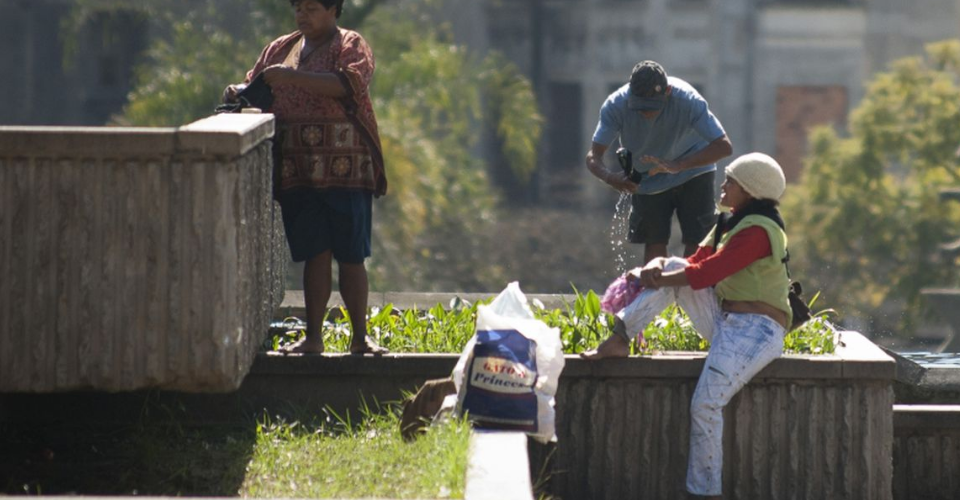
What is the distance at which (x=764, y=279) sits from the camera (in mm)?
7211

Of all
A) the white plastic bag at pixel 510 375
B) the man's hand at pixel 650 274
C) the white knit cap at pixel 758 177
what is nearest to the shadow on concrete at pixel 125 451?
the white plastic bag at pixel 510 375

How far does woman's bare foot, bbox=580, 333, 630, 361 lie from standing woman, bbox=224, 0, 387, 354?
0.91 m

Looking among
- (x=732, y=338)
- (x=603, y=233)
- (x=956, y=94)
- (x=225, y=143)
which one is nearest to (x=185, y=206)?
(x=225, y=143)

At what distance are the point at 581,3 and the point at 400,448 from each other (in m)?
31.9

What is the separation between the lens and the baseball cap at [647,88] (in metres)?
8.45

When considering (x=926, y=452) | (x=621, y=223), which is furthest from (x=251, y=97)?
(x=621, y=223)

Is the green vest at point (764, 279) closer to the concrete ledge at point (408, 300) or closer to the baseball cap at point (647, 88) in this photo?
the baseball cap at point (647, 88)

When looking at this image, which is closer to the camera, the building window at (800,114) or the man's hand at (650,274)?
the man's hand at (650,274)

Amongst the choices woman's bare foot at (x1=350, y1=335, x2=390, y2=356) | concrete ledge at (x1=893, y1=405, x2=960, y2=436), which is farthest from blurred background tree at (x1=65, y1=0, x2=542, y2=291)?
woman's bare foot at (x1=350, y1=335, x2=390, y2=356)

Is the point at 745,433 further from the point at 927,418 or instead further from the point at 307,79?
the point at 307,79

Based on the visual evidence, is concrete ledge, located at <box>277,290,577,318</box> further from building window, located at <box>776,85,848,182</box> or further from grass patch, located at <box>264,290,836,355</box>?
building window, located at <box>776,85,848,182</box>

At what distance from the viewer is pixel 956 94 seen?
2616cm

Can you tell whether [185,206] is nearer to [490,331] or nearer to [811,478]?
[490,331]

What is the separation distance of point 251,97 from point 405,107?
15.3 meters
